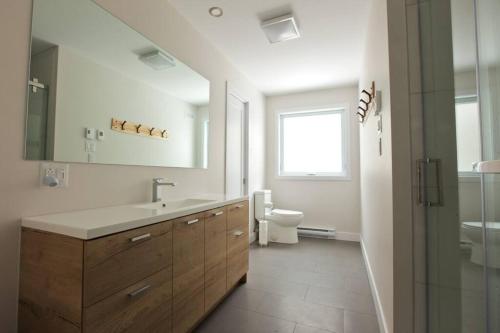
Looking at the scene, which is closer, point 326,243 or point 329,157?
point 326,243

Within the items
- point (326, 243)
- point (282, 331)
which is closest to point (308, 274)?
point (282, 331)

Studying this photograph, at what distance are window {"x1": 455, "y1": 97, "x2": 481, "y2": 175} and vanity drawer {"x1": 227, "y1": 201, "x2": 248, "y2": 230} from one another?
57.1 inches

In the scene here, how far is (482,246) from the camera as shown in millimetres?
740

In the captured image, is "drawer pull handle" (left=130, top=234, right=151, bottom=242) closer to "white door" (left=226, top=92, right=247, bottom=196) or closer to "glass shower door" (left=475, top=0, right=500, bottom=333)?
"glass shower door" (left=475, top=0, right=500, bottom=333)

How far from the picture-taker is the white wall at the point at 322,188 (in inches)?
146

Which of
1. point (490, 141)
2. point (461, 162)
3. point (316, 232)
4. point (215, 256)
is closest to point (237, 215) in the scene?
point (215, 256)

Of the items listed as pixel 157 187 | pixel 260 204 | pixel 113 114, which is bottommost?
pixel 260 204

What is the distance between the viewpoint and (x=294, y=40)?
2.48 meters

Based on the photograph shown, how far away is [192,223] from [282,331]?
3.14ft

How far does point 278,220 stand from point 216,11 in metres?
2.71

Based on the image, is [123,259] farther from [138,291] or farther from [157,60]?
[157,60]

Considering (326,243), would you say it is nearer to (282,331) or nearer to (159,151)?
(282,331)

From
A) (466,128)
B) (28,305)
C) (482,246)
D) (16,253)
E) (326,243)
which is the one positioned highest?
(466,128)

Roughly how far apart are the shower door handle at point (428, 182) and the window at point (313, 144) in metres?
2.74
